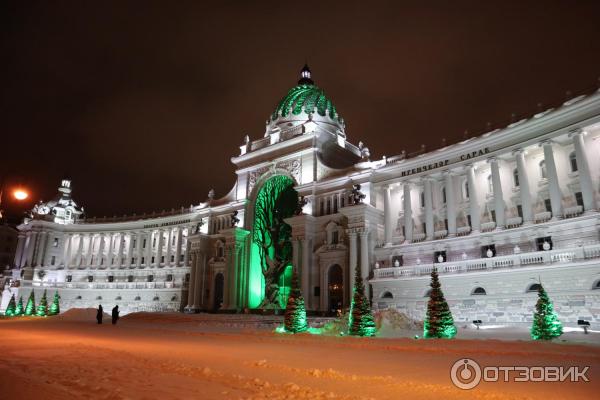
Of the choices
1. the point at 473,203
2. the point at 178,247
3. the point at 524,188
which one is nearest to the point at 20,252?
the point at 178,247

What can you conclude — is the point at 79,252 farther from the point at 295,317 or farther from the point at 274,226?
the point at 295,317

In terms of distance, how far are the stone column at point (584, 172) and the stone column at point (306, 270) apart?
28218mm

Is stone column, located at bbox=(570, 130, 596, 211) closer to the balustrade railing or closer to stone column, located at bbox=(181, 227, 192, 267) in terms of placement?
the balustrade railing

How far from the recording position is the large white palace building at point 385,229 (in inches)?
1334

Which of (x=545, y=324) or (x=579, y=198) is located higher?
(x=579, y=198)

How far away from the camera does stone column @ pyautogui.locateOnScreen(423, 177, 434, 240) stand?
43719 mm

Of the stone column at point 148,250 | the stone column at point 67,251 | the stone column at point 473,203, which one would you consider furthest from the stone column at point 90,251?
the stone column at point 473,203

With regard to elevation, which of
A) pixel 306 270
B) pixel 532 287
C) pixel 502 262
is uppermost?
pixel 306 270

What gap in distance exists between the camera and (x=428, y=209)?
44312mm

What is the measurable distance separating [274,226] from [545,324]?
138 ft

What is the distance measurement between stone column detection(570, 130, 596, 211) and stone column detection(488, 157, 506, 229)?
21.5 feet

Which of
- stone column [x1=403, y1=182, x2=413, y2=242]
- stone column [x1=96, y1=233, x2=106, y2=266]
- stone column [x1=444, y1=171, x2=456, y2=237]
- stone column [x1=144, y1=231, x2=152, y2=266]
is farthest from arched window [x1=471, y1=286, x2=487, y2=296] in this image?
stone column [x1=96, y1=233, x2=106, y2=266]

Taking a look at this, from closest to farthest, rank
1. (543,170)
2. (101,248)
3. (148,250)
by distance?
(543,170), (148,250), (101,248)

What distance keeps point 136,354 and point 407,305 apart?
28966 mm
